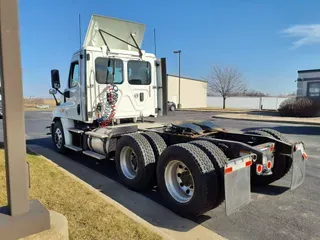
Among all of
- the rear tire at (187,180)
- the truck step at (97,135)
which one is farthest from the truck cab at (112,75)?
the rear tire at (187,180)

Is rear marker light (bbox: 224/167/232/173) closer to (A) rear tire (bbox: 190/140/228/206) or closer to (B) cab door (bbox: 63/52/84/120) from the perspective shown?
(A) rear tire (bbox: 190/140/228/206)

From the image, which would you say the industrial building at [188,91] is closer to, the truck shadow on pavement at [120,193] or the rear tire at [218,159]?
the truck shadow on pavement at [120,193]

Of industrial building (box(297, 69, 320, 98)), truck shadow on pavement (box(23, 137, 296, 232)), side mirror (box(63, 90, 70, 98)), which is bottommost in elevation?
truck shadow on pavement (box(23, 137, 296, 232))

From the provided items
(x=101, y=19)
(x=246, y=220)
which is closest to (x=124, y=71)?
(x=101, y=19)

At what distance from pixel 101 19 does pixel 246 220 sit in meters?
5.54

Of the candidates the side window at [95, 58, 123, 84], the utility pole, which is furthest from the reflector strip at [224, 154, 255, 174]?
the side window at [95, 58, 123, 84]

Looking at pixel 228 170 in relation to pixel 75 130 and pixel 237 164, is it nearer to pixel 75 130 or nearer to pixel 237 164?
pixel 237 164

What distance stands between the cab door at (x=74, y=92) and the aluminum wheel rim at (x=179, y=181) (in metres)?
3.49

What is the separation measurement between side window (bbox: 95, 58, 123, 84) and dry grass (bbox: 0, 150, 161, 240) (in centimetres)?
254

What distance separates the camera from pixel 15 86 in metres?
2.42

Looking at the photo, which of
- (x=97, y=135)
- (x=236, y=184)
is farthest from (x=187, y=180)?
(x=97, y=135)

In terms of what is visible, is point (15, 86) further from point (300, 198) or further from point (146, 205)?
point (300, 198)

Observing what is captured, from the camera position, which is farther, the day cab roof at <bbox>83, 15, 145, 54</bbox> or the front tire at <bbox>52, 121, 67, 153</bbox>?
the front tire at <bbox>52, 121, 67, 153</bbox>

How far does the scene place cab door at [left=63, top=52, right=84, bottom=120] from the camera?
23.1 feet
